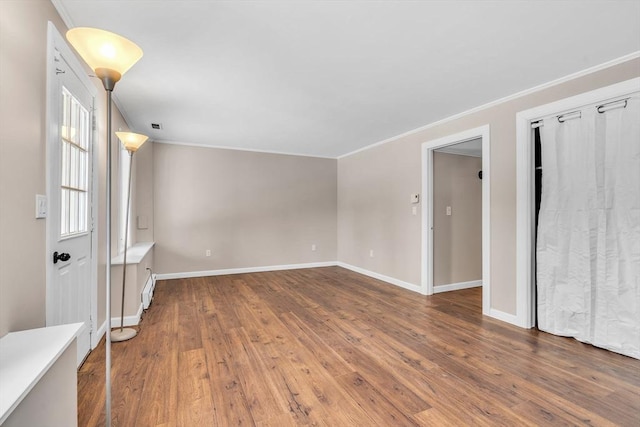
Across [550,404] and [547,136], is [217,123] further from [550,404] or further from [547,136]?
[550,404]

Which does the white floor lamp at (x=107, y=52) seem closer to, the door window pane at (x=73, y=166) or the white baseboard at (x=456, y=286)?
the door window pane at (x=73, y=166)

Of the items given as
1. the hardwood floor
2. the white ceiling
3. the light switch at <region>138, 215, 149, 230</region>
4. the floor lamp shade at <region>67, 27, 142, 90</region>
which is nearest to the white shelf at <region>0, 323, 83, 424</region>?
the hardwood floor

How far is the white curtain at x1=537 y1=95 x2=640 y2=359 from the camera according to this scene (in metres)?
2.34

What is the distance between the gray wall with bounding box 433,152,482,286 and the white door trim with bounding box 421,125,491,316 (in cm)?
28

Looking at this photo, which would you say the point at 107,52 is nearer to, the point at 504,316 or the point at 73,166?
the point at 73,166

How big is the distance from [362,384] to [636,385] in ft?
6.02

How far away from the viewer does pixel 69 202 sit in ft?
6.86

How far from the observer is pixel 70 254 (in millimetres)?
2029

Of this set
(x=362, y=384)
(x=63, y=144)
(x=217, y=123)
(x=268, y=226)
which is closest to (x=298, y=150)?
(x=268, y=226)

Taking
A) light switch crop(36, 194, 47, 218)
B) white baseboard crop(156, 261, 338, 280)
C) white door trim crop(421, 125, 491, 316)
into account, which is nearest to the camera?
light switch crop(36, 194, 47, 218)

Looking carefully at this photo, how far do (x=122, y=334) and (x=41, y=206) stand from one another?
66.0 inches

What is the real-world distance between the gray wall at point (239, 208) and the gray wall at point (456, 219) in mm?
2533

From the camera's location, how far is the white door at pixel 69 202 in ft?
5.76

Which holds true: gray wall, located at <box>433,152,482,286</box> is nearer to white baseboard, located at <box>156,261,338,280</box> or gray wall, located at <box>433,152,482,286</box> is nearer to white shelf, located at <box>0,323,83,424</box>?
white baseboard, located at <box>156,261,338,280</box>
